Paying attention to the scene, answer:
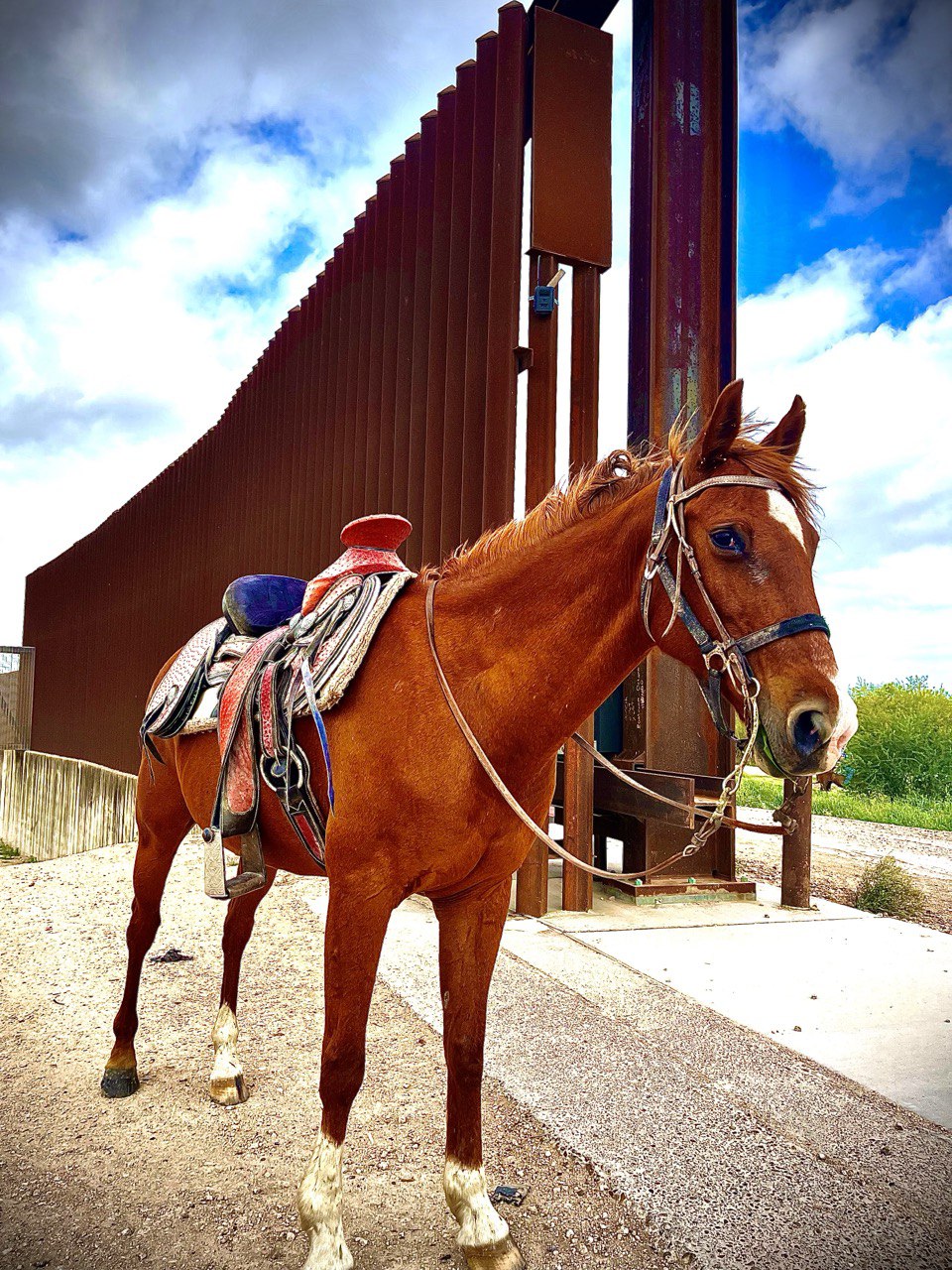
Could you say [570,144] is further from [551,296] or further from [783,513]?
[783,513]

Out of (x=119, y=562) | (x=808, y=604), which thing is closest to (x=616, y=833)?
(x=808, y=604)

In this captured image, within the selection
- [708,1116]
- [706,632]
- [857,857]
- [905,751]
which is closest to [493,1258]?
[708,1116]

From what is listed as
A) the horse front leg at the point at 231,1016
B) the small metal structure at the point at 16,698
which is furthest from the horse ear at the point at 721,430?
the small metal structure at the point at 16,698

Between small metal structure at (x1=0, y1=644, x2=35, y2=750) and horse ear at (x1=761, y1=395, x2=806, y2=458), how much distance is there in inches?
746

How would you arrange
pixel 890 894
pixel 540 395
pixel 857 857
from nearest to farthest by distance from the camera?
pixel 540 395 → pixel 890 894 → pixel 857 857

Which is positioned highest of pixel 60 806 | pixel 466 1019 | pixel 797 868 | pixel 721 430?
pixel 721 430

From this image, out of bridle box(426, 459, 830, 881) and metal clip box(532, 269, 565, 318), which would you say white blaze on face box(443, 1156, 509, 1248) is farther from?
metal clip box(532, 269, 565, 318)

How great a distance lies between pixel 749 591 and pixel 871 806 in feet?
43.7

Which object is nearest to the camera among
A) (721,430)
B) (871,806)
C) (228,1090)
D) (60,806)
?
(721,430)

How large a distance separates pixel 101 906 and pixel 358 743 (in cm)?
488

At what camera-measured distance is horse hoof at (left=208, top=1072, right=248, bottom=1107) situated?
283 cm

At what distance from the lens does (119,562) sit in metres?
15.6

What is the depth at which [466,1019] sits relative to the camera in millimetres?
2117

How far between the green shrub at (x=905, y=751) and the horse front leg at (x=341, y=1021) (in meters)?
14.3
